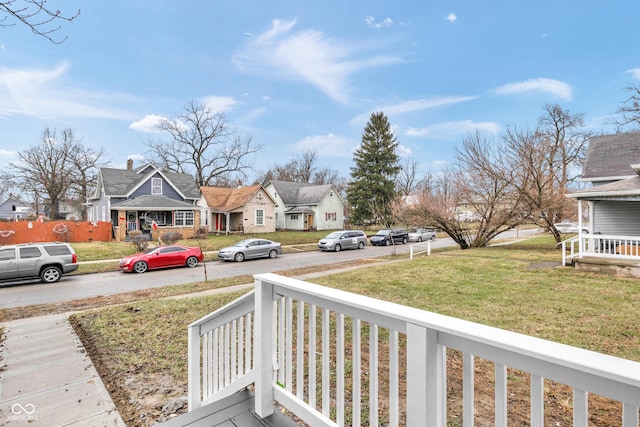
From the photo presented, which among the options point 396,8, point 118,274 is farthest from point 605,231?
point 118,274

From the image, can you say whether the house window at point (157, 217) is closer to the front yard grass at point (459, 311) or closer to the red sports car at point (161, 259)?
the red sports car at point (161, 259)

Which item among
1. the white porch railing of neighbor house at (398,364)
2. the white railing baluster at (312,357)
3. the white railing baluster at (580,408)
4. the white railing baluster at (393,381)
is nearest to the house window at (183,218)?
the white porch railing of neighbor house at (398,364)

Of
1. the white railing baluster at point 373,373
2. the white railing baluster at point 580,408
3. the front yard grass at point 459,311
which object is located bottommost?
the front yard grass at point 459,311

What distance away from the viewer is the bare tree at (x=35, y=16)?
2.98 m

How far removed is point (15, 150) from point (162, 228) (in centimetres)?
2069

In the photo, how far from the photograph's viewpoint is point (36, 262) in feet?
36.9

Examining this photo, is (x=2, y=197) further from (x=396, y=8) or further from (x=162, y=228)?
(x=396, y=8)

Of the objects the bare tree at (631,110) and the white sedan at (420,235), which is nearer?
the bare tree at (631,110)

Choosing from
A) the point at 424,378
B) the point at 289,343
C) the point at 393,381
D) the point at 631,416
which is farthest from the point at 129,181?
the point at 631,416

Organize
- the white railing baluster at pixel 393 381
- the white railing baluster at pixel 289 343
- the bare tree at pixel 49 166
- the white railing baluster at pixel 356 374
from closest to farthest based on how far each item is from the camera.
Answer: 1. the white railing baluster at pixel 393 381
2. the white railing baluster at pixel 356 374
3. the white railing baluster at pixel 289 343
4. the bare tree at pixel 49 166

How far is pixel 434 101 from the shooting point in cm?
2189

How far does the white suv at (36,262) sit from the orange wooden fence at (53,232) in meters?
11.5

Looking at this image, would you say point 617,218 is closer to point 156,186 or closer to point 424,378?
point 424,378

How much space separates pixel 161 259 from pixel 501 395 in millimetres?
15207
